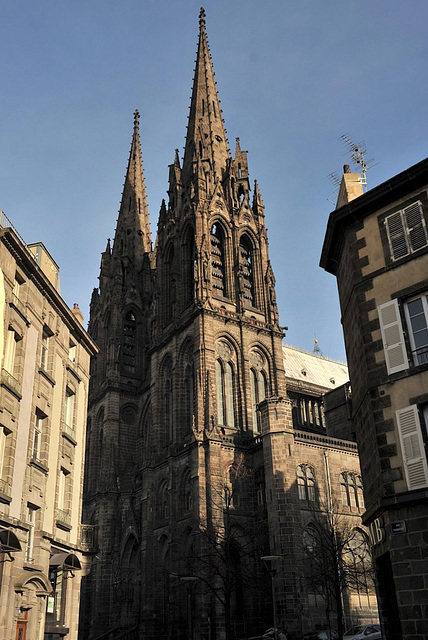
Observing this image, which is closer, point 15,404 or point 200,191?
point 15,404

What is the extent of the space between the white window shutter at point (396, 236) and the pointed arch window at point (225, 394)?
29.4 metres

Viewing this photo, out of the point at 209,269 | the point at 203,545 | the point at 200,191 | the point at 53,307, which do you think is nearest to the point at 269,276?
the point at 209,269

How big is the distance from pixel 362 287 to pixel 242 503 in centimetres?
2745

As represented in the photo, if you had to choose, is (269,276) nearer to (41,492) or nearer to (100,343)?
(100,343)

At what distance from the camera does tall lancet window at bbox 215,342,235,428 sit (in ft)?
156

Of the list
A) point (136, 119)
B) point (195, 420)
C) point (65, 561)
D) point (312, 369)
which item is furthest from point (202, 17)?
point (65, 561)

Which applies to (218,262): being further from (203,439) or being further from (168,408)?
(203,439)

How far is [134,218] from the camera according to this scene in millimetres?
75125

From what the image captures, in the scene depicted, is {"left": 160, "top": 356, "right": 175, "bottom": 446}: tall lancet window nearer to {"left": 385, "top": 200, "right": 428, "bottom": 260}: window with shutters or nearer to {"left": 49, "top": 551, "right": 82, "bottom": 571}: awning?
{"left": 49, "top": 551, "right": 82, "bottom": 571}: awning

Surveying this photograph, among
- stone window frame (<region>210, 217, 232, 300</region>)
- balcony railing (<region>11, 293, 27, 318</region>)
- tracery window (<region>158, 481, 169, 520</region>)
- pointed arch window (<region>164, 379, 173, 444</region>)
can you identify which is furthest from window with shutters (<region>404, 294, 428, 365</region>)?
pointed arch window (<region>164, 379, 173, 444</region>)

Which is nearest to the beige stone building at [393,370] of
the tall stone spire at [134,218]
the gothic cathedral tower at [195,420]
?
the gothic cathedral tower at [195,420]

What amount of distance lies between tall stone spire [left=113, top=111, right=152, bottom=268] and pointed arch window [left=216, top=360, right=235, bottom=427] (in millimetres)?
25657

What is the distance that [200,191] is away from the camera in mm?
56156

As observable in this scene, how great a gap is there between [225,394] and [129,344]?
2000cm
